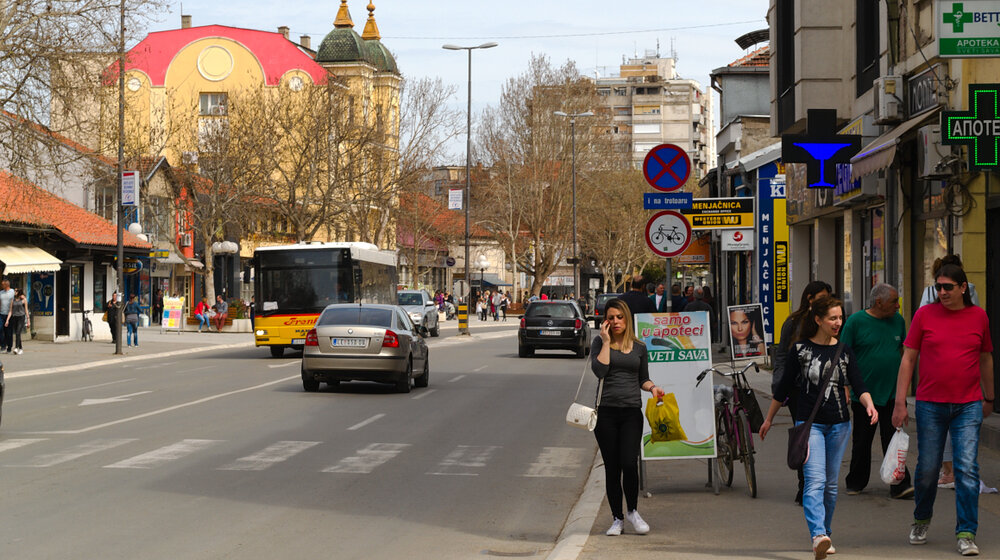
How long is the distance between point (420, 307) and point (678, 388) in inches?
1585

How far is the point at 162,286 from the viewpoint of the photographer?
208ft

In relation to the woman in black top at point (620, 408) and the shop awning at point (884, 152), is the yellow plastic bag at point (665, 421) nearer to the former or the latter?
the woman in black top at point (620, 408)

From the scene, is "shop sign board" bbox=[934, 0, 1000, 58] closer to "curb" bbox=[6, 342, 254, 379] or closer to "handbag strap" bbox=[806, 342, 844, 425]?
"handbag strap" bbox=[806, 342, 844, 425]

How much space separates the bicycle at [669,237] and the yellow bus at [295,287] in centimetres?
1903

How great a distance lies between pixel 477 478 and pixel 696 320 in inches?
104

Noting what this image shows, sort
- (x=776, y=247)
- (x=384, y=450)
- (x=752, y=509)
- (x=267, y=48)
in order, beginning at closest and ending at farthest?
1. (x=752, y=509)
2. (x=384, y=450)
3. (x=776, y=247)
4. (x=267, y=48)

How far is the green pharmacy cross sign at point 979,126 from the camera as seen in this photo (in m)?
12.6

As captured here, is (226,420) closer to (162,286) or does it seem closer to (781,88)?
(781,88)

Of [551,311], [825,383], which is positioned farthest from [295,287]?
[825,383]

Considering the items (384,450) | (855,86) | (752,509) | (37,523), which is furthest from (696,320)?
(855,86)

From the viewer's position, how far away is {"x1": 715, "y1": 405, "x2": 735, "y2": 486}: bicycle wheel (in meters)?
10.7

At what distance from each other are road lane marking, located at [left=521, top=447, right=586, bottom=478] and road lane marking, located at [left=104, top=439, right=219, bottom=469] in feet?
11.7

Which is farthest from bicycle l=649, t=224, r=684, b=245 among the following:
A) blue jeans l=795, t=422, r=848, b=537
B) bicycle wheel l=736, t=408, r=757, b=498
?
blue jeans l=795, t=422, r=848, b=537

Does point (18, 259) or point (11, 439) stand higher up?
point (18, 259)
